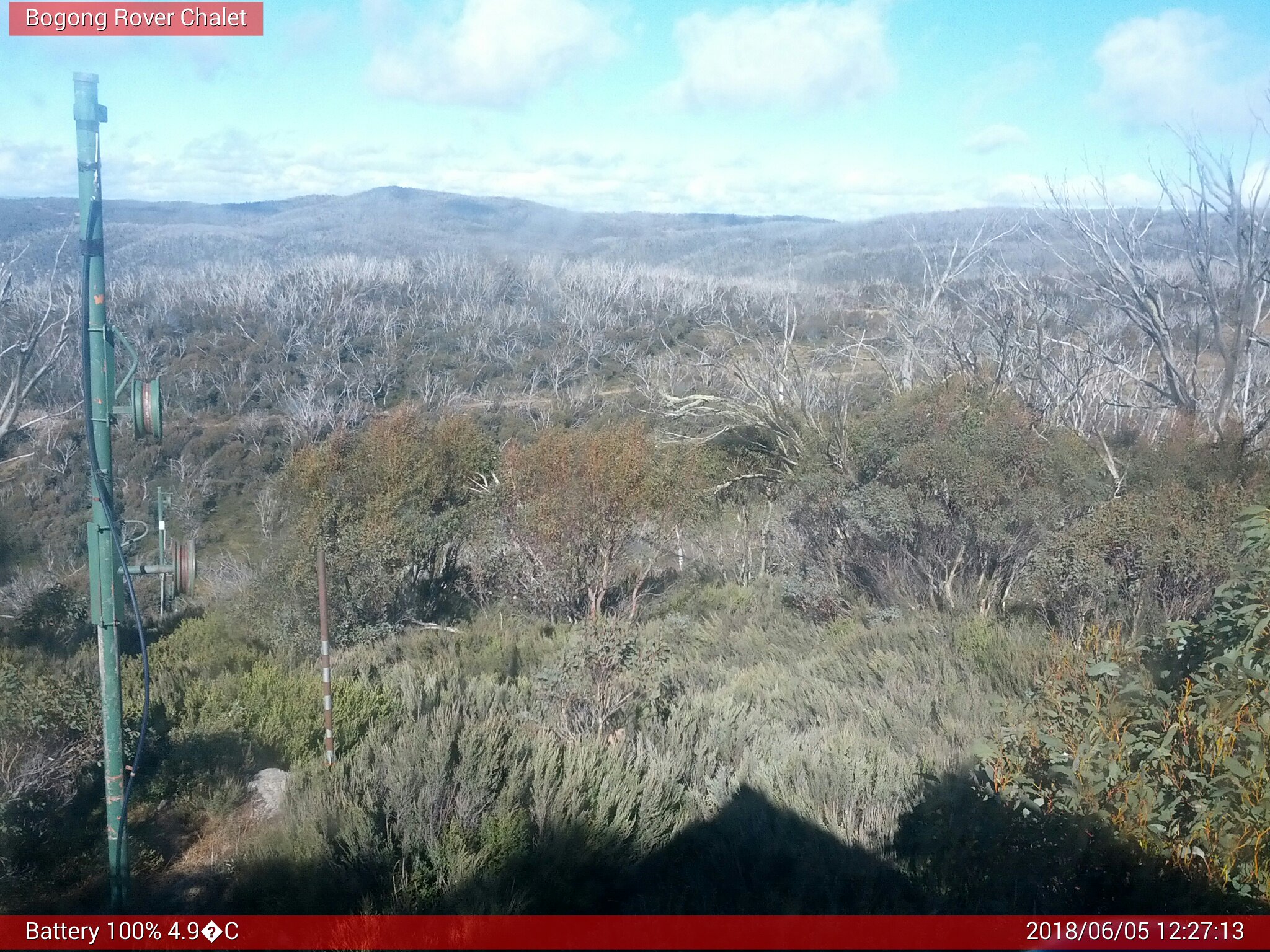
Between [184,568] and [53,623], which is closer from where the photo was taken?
[184,568]

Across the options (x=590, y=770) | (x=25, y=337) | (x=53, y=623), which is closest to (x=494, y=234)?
(x=25, y=337)

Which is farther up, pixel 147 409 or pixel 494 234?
pixel 494 234

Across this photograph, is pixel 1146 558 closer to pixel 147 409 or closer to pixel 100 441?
pixel 147 409

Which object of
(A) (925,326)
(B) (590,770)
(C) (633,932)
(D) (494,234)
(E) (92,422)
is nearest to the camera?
(C) (633,932)

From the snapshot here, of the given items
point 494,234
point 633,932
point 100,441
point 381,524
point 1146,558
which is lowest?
point 381,524

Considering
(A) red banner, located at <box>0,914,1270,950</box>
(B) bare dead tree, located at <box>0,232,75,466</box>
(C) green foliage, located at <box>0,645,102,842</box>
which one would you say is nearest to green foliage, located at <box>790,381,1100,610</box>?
(A) red banner, located at <box>0,914,1270,950</box>

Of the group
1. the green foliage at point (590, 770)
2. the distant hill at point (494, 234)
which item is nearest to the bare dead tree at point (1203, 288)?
the green foliage at point (590, 770)

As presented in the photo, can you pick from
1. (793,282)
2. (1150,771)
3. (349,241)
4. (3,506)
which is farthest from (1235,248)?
(349,241)

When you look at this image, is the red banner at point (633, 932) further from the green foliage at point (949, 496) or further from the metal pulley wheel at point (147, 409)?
the green foliage at point (949, 496)
